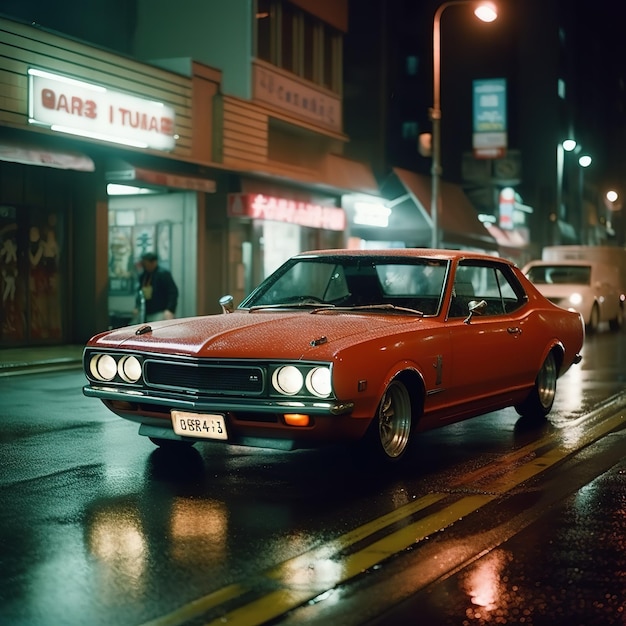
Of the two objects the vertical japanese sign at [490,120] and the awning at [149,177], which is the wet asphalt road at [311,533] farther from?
the vertical japanese sign at [490,120]

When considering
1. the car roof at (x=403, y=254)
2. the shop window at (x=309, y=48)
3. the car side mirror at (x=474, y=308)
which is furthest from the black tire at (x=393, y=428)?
the shop window at (x=309, y=48)

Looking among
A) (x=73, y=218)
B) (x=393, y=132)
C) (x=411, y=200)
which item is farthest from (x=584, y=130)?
(x=73, y=218)

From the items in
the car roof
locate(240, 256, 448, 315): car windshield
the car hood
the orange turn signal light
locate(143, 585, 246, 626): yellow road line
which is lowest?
locate(143, 585, 246, 626): yellow road line

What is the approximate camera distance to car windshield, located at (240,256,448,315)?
833 centimetres

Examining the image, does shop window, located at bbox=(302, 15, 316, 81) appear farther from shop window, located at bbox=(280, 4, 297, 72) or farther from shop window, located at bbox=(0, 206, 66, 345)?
shop window, located at bbox=(0, 206, 66, 345)

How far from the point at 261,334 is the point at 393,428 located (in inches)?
45.3

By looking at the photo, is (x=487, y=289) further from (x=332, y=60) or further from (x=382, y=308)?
(x=332, y=60)

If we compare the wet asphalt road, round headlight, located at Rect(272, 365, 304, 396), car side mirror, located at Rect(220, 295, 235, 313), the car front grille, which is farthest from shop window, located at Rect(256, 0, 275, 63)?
round headlight, located at Rect(272, 365, 304, 396)

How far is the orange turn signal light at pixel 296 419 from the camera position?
6715mm

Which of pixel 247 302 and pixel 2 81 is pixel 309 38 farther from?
pixel 247 302

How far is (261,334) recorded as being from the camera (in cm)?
714

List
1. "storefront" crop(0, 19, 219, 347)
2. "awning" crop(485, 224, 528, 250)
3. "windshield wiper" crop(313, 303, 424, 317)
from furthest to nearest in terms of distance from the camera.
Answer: "awning" crop(485, 224, 528, 250)
"storefront" crop(0, 19, 219, 347)
"windshield wiper" crop(313, 303, 424, 317)

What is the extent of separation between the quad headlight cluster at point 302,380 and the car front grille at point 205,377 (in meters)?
0.11

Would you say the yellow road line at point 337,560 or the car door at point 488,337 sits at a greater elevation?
the car door at point 488,337
